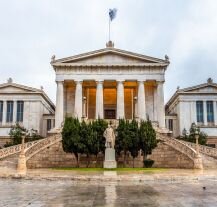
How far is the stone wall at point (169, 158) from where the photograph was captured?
33.0 m

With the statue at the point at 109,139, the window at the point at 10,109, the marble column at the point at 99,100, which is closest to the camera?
the statue at the point at 109,139

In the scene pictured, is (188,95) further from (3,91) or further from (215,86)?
(3,91)

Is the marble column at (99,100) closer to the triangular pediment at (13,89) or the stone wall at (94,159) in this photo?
the triangular pediment at (13,89)

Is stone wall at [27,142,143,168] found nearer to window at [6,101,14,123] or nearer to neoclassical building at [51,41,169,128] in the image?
neoclassical building at [51,41,169,128]

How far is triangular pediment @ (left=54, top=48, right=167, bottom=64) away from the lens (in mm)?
52594

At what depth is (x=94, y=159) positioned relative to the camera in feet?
113

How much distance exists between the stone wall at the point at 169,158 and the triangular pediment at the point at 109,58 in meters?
19.4

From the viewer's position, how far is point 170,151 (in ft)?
118

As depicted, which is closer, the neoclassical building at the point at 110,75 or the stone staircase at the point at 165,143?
the stone staircase at the point at 165,143

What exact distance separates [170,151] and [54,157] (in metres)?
12.4

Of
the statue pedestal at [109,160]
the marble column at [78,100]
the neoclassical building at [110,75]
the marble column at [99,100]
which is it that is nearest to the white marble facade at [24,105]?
the neoclassical building at [110,75]

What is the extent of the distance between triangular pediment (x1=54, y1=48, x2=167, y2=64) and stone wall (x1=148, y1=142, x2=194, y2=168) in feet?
63.5

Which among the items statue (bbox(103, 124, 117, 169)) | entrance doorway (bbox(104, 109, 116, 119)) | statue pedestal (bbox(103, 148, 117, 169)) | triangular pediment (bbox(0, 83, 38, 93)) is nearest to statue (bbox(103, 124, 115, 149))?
statue (bbox(103, 124, 117, 169))

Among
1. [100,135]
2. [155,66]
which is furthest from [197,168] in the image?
[155,66]
